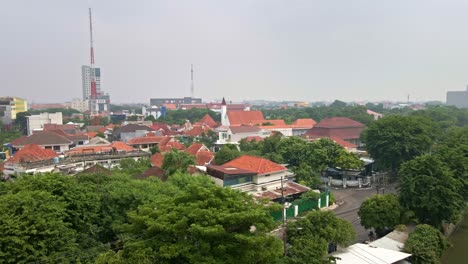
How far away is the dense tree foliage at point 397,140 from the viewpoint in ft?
94.8

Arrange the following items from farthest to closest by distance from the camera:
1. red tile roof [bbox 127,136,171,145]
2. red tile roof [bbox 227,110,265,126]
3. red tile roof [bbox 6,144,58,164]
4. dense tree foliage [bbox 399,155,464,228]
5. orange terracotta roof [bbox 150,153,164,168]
Answer: 1. red tile roof [bbox 227,110,265,126]
2. red tile roof [bbox 127,136,171,145]
3. orange terracotta roof [bbox 150,153,164,168]
4. red tile roof [bbox 6,144,58,164]
5. dense tree foliage [bbox 399,155,464,228]

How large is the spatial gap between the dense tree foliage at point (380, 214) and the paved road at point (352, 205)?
3.38 feet

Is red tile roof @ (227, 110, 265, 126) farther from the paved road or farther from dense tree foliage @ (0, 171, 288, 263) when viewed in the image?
dense tree foliage @ (0, 171, 288, 263)

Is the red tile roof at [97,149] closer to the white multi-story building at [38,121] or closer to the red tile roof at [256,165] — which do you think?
the red tile roof at [256,165]

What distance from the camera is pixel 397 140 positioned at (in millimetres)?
29250

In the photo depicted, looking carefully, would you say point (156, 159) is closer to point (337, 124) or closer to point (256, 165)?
point (256, 165)

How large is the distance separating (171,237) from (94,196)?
16.1ft

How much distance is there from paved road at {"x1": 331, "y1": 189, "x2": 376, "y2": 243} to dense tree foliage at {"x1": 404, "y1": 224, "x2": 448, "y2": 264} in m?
2.95

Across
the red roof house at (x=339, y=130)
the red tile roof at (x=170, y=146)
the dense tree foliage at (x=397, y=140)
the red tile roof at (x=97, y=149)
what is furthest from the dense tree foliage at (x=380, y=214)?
the red roof house at (x=339, y=130)

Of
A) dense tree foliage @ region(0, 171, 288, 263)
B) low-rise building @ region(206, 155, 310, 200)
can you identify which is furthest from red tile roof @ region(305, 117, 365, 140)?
dense tree foliage @ region(0, 171, 288, 263)

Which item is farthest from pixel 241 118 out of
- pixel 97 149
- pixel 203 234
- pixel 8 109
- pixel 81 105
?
pixel 81 105

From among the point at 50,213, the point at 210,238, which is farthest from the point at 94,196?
the point at 210,238

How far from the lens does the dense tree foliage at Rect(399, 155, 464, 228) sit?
697 inches

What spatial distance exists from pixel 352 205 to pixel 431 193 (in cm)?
642
